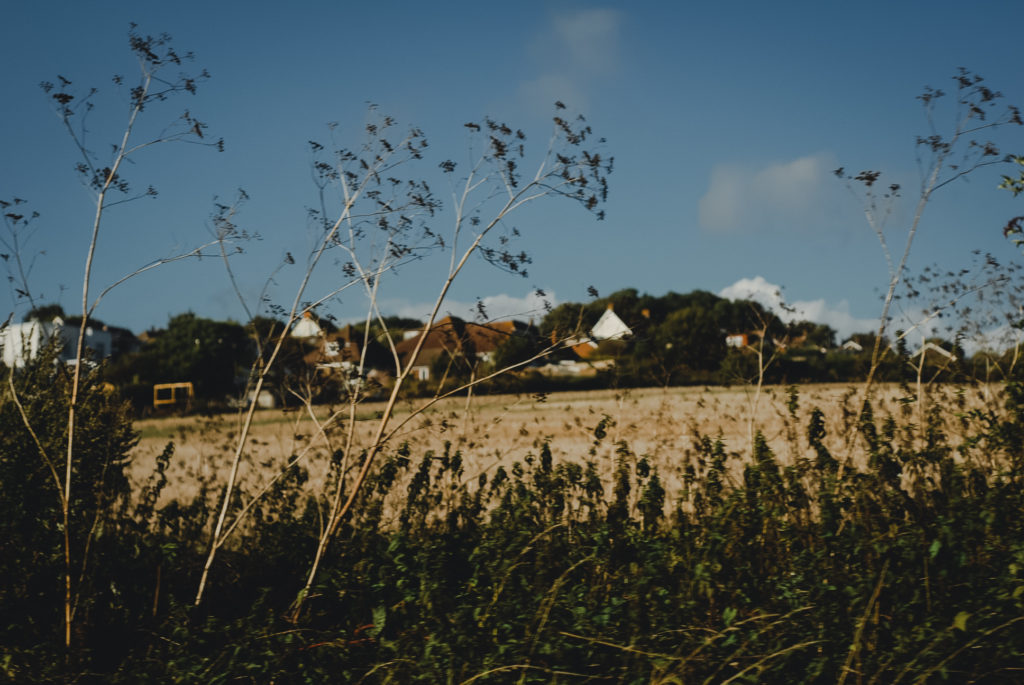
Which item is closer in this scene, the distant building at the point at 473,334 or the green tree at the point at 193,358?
the distant building at the point at 473,334

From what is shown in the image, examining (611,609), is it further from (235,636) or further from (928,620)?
(235,636)

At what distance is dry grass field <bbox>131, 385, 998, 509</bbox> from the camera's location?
6188 mm

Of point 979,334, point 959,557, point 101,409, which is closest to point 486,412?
point 979,334

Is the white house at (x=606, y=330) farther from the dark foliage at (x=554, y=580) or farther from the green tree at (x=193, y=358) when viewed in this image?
the green tree at (x=193, y=358)

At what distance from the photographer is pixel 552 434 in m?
9.15

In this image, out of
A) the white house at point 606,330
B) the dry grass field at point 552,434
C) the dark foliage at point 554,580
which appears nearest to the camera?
the dark foliage at point 554,580

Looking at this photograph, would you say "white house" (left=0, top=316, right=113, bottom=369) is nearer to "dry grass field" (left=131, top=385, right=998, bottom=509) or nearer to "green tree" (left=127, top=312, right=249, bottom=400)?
"dry grass field" (left=131, top=385, right=998, bottom=509)

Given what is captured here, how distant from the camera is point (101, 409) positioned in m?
5.34

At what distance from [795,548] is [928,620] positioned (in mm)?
1219

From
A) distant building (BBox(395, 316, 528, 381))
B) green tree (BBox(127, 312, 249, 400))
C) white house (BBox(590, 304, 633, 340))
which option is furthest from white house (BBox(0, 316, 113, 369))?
green tree (BBox(127, 312, 249, 400))

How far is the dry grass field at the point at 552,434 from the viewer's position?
244 inches

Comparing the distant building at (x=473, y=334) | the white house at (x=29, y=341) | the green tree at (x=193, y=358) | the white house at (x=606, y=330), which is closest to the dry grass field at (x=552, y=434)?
the distant building at (x=473, y=334)

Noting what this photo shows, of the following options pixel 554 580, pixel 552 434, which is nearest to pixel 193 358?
pixel 552 434

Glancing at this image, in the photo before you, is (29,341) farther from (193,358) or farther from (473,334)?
(193,358)
